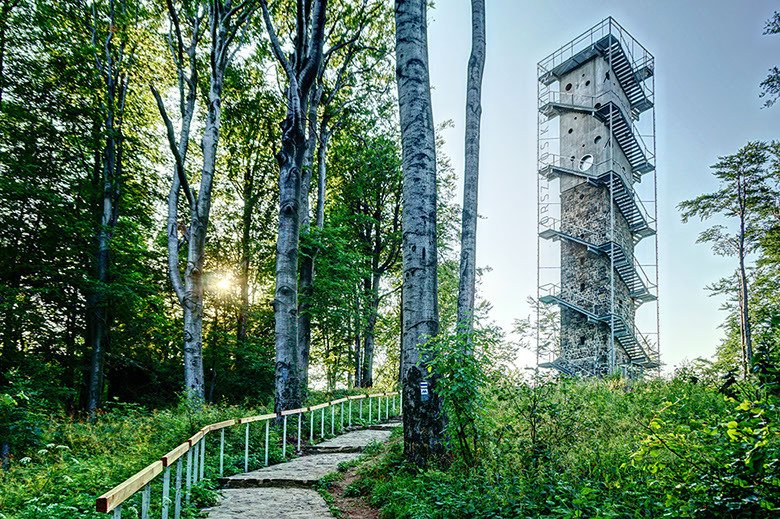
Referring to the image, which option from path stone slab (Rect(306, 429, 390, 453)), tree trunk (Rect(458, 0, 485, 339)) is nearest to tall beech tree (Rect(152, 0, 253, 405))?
path stone slab (Rect(306, 429, 390, 453))

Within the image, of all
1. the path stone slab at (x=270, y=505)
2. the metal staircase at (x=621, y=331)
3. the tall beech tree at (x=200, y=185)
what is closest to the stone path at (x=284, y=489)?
the path stone slab at (x=270, y=505)

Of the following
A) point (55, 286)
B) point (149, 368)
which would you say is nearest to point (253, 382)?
point (149, 368)

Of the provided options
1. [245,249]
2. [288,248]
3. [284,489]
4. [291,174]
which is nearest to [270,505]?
[284,489]

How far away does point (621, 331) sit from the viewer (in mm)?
22344

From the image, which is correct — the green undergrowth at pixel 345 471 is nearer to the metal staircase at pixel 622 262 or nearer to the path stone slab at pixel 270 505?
the path stone slab at pixel 270 505

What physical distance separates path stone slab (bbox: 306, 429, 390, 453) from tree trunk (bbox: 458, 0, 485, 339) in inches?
157

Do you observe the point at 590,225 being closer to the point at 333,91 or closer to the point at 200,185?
the point at 333,91

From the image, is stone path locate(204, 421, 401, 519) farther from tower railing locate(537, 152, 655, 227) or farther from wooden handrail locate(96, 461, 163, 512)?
tower railing locate(537, 152, 655, 227)

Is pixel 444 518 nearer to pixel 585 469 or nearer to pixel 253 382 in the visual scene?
pixel 585 469

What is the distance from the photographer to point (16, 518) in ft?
12.1

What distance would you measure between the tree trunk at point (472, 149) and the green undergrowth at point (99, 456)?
5521 millimetres

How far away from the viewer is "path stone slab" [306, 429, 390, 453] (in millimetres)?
9358

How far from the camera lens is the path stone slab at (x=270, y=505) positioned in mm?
5234

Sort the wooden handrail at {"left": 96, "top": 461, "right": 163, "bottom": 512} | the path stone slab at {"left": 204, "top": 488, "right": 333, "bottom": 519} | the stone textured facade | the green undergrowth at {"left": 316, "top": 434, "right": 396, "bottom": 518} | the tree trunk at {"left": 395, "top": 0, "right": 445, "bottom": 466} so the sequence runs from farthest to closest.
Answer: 1. the stone textured facade
2. the tree trunk at {"left": 395, "top": 0, "right": 445, "bottom": 466}
3. the green undergrowth at {"left": 316, "top": 434, "right": 396, "bottom": 518}
4. the path stone slab at {"left": 204, "top": 488, "right": 333, "bottom": 519}
5. the wooden handrail at {"left": 96, "top": 461, "right": 163, "bottom": 512}
